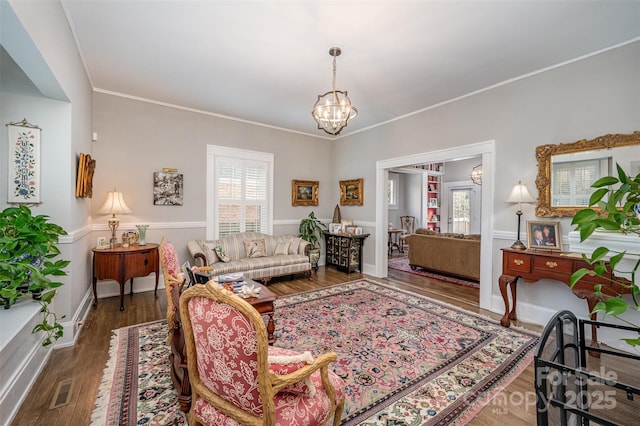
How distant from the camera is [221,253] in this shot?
4617mm

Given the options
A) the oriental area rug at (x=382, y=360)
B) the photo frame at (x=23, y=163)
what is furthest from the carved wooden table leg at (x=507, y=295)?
the photo frame at (x=23, y=163)

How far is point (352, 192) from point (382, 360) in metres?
4.02

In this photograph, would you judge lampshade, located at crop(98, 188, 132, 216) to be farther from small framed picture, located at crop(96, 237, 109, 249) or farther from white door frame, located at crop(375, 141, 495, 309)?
white door frame, located at crop(375, 141, 495, 309)

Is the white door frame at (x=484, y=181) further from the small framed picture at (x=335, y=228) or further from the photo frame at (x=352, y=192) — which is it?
the small framed picture at (x=335, y=228)

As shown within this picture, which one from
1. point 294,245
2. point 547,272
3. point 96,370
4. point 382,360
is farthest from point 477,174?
point 96,370

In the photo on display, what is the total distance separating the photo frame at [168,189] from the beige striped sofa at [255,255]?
2.56ft

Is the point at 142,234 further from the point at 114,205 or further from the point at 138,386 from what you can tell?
the point at 138,386

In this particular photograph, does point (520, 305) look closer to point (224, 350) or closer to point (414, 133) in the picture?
point (414, 133)

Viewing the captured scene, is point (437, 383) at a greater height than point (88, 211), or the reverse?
point (88, 211)

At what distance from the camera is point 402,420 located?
183 centimetres

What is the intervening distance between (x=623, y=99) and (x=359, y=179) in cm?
385

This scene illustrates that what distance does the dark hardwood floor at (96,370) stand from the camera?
185cm

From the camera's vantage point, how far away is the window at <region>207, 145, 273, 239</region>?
5.10 meters

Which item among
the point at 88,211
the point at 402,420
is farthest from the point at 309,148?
the point at 402,420
